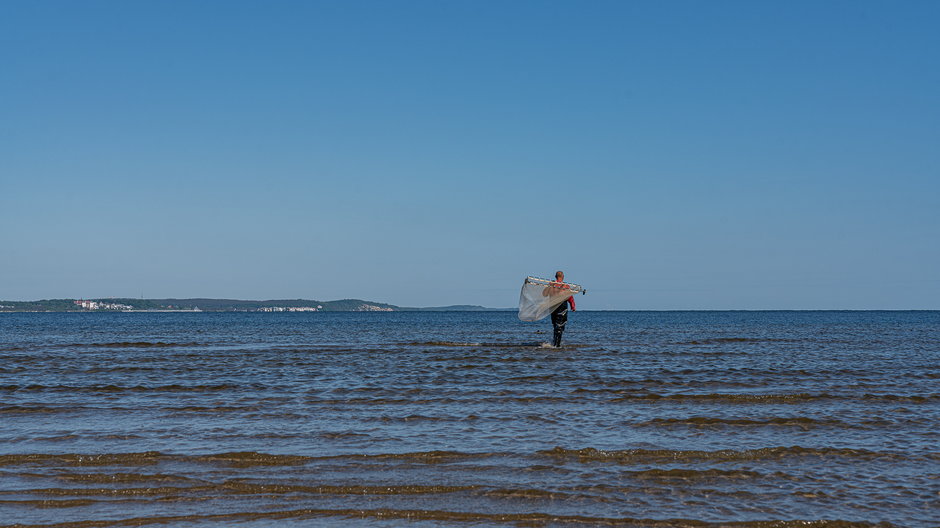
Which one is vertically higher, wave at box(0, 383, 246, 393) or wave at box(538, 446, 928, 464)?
wave at box(538, 446, 928, 464)

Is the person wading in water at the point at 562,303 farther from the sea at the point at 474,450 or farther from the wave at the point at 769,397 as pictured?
the wave at the point at 769,397

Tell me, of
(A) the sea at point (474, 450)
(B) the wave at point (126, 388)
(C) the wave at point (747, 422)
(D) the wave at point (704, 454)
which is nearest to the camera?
(A) the sea at point (474, 450)

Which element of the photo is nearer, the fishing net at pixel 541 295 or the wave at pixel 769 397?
the wave at pixel 769 397

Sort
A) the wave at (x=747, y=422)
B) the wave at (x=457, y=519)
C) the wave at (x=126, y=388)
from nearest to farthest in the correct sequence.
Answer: the wave at (x=457, y=519) < the wave at (x=747, y=422) < the wave at (x=126, y=388)

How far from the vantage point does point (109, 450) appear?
11242 mm

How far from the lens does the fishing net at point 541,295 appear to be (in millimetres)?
29078

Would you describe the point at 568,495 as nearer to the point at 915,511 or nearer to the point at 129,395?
the point at 915,511

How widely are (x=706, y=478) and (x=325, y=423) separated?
6543 millimetres

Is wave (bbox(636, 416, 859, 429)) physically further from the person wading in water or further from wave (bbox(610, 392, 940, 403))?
the person wading in water

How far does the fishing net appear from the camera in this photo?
29.1 meters

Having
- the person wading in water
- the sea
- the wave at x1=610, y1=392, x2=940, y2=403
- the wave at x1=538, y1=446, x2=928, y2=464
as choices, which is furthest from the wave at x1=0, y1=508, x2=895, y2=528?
the person wading in water

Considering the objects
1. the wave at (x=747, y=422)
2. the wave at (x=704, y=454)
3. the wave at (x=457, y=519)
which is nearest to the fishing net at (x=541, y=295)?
the wave at (x=747, y=422)

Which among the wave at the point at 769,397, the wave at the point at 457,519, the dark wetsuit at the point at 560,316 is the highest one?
the dark wetsuit at the point at 560,316

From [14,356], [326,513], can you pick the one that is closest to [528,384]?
[326,513]
